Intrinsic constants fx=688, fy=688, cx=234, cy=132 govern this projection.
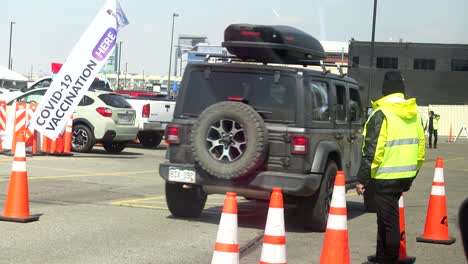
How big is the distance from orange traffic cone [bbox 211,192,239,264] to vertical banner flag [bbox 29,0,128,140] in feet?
36.4

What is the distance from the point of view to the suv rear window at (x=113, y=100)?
58.5 ft

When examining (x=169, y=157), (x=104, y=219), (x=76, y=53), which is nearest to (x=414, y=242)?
(x=169, y=157)

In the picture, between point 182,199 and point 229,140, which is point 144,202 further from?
point 229,140

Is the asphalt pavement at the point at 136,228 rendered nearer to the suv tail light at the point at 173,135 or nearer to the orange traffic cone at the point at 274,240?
the suv tail light at the point at 173,135

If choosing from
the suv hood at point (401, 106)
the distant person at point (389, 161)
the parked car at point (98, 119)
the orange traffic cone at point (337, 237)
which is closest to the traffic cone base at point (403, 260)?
the distant person at point (389, 161)

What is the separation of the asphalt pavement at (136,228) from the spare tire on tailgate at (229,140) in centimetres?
77

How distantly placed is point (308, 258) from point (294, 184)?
4.37ft

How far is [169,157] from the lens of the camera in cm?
860

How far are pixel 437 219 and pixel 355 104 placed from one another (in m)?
2.67

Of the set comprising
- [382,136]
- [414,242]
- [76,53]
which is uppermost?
[76,53]

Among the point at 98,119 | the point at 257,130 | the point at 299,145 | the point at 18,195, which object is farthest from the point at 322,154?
the point at 98,119

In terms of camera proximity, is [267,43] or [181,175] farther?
[267,43]

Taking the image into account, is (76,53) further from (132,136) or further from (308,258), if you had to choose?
(308,258)

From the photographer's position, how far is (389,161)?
6.21 m
